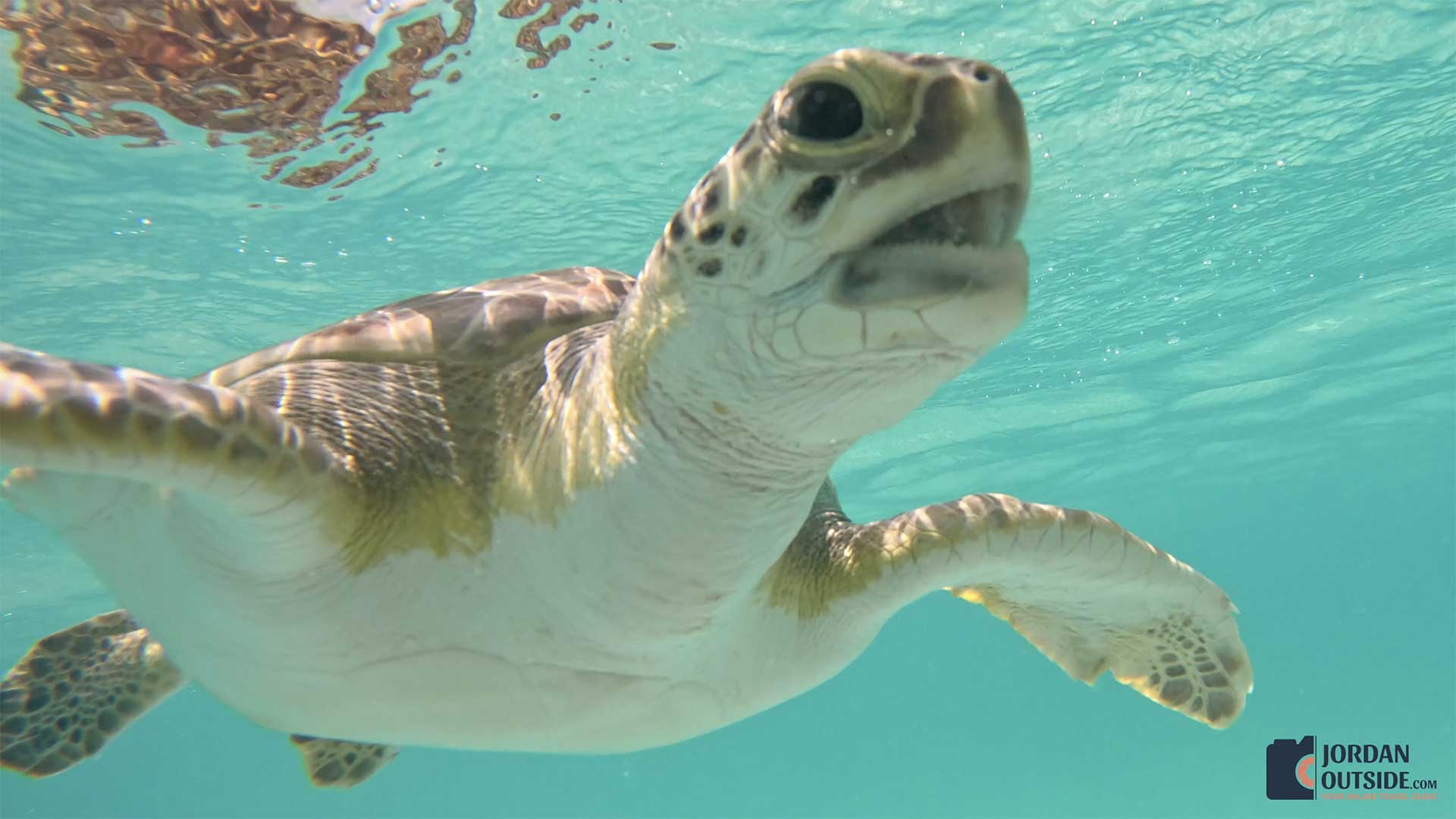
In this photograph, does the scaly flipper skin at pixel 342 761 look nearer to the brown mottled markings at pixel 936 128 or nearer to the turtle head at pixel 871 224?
the turtle head at pixel 871 224

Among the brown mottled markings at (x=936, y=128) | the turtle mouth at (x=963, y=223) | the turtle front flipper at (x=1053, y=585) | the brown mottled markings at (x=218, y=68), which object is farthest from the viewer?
the brown mottled markings at (x=218, y=68)

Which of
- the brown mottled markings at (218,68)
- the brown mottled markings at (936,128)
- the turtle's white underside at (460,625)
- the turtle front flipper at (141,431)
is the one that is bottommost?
the turtle's white underside at (460,625)

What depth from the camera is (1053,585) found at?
3.97 m

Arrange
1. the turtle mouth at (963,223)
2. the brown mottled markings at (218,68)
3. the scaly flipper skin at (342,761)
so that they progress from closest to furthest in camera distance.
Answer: the turtle mouth at (963,223), the scaly flipper skin at (342,761), the brown mottled markings at (218,68)

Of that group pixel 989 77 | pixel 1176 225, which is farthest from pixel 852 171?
pixel 1176 225

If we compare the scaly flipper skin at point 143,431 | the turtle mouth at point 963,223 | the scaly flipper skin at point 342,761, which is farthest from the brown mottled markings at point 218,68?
the turtle mouth at point 963,223

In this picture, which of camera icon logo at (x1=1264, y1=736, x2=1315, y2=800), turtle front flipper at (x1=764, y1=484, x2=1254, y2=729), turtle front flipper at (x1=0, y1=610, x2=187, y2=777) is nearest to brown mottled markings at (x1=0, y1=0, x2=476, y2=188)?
turtle front flipper at (x1=0, y1=610, x2=187, y2=777)

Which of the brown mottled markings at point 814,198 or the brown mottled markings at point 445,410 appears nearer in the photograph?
the brown mottled markings at point 814,198

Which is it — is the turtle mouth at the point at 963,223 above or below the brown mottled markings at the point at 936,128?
below

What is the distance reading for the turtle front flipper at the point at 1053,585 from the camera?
3498 mm

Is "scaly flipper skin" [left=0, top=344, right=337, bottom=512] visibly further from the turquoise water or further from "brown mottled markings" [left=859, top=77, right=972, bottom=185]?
the turquoise water

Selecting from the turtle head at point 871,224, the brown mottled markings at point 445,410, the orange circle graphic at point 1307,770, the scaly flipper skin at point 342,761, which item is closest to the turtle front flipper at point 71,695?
the scaly flipper skin at point 342,761

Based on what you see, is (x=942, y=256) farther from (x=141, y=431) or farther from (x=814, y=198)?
(x=141, y=431)

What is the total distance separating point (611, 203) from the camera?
429 inches
